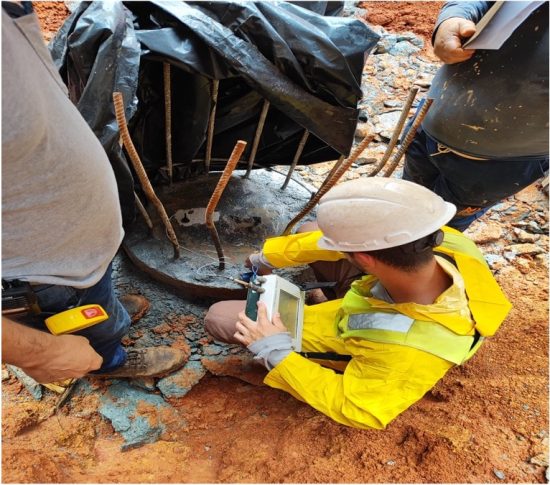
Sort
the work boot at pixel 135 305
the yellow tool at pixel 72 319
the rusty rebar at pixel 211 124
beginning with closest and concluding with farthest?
1. the yellow tool at pixel 72 319
2. the rusty rebar at pixel 211 124
3. the work boot at pixel 135 305

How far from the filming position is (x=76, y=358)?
1373 mm

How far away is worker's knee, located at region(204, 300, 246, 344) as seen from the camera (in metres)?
1.99

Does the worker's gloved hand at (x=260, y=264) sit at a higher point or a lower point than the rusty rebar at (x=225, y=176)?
lower

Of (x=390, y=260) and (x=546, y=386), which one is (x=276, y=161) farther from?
(x=546, y=386)

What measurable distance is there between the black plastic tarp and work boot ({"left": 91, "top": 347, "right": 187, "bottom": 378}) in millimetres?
739

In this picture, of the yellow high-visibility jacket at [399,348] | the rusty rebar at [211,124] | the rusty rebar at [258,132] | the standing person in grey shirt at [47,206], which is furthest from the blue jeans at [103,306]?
the rusty rebar at [258,132]

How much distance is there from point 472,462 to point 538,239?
1963mm

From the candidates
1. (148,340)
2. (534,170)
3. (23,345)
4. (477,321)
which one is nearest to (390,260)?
(477,321)

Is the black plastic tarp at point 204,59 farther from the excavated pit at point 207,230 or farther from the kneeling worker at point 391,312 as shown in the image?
→ the kneeling worker at point 391,312

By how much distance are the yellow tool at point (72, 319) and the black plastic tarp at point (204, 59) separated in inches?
27.3

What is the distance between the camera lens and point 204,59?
177cm

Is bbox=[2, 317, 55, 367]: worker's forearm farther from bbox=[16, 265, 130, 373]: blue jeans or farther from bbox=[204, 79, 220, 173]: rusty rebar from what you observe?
bbox=[204, 79, 220, 173]: rusty rebar

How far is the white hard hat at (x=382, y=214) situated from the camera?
139cm

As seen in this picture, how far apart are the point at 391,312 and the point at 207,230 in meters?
1.39
